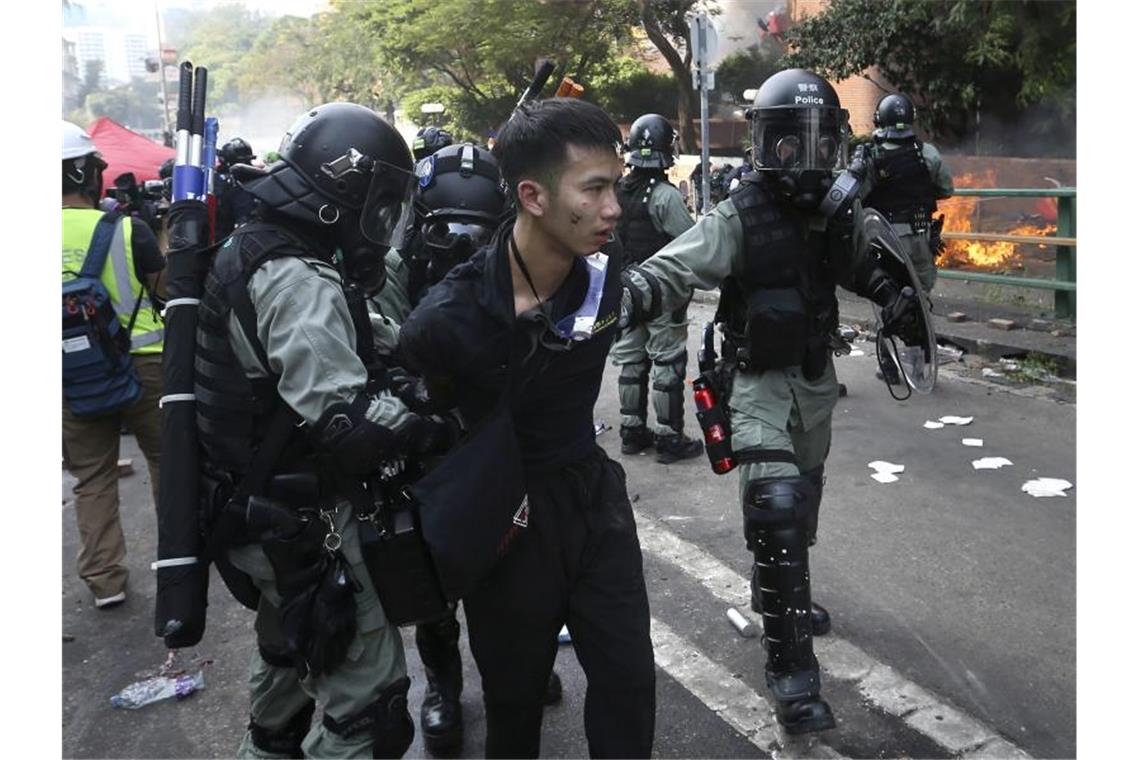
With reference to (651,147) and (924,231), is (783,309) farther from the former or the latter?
(924,231)

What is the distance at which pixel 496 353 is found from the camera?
2.34 m

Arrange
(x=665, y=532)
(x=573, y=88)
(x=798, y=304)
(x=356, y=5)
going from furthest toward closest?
(x=356, y=5)
(x=665, y=532)
(x=798, y=304)
(x=573, y=88)

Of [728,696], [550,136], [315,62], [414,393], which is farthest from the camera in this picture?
[315,62]

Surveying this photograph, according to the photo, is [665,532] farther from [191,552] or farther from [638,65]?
[638,65]

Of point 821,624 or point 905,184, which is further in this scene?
point 905,184

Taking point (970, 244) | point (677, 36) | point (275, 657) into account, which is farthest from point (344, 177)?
point (677, 36)

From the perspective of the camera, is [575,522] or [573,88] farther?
[573,88]

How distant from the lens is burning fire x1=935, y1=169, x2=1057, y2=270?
10.7 meters

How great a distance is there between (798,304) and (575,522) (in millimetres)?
1322

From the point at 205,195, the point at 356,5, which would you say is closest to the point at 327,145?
the point at 205,195

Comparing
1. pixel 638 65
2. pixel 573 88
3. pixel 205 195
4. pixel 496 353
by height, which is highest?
pixel 638 65

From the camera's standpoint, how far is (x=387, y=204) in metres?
2.69

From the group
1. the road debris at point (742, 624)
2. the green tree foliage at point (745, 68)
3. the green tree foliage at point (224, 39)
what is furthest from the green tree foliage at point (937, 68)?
the green tree foliage at point (224, 39)

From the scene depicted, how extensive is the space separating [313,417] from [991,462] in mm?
4689
